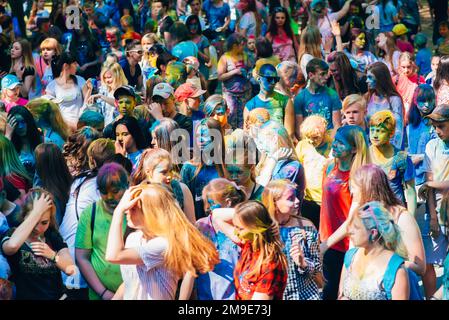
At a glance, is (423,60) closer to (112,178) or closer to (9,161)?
(9,161)

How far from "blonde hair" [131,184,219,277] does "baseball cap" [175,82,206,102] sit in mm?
4764

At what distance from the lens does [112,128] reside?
10.9 metres

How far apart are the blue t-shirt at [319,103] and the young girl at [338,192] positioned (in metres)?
3.03

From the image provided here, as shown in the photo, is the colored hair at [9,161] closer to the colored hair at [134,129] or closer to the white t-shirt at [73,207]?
the white t-shirt at [73,207]

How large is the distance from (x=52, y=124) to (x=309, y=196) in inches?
109

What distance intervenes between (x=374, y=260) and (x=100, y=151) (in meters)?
2.95

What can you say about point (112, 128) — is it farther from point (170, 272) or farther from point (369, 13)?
point (369, 13)

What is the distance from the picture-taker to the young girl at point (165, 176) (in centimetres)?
886

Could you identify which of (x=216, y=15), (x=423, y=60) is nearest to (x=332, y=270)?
(x=423, y=60)

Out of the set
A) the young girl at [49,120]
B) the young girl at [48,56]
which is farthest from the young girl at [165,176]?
the young girl at [48,56]

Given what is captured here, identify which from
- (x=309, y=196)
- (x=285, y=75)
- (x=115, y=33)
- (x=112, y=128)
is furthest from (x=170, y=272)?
(x=115, y=33)

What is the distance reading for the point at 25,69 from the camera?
15.0m

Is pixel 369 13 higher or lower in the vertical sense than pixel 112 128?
lower

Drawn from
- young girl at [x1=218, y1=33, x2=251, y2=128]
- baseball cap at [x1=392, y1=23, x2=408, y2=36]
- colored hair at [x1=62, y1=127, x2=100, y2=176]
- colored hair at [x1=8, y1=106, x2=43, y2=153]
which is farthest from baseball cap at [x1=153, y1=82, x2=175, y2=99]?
baseball cap at [x1=392, y1=23, x2=408, y2=36]
